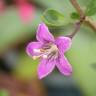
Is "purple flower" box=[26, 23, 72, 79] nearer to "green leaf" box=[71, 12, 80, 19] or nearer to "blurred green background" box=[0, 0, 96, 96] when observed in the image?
"green leaf" box=[71, 12, 80, 19]

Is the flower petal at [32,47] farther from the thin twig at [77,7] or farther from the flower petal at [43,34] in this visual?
the thin twig at [77,7]

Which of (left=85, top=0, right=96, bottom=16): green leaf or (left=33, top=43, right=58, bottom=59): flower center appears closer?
(left=85, top=0, right=96, bottom=16): green leaf

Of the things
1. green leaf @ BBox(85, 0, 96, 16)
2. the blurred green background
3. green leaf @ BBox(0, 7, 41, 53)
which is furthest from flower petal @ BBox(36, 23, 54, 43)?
green leaf @ BBox(0, 7, 41, 53)

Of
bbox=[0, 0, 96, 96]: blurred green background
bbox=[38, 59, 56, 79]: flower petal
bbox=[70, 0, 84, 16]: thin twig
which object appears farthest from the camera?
bbox=[0, 0, 96, 96]: blurred green background

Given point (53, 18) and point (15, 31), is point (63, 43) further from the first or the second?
point (15, 31)

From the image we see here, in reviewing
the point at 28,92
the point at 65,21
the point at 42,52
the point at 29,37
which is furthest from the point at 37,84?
the point at 65,21
